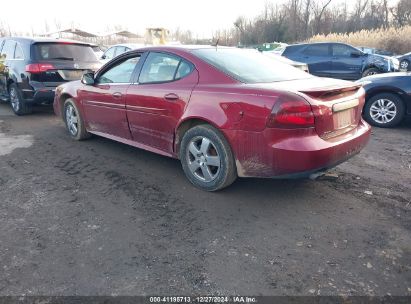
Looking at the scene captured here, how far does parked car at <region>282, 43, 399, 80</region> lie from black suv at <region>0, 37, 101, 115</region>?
823 centimetres

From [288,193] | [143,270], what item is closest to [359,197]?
[288,193]

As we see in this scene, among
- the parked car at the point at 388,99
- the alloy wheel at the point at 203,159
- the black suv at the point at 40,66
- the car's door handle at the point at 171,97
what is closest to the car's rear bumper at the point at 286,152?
the alloy wheel at the point at 203,159

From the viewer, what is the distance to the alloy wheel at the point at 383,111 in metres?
6.59

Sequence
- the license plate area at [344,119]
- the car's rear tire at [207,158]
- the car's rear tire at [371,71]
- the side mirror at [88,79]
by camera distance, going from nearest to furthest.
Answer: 1. the license plate area at [344,119]
2. the car's rear tire at [207,158]
3. the side mirror at [88,79]
4. the car's rear tire at [371,71]

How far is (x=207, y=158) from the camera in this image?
12.3ft

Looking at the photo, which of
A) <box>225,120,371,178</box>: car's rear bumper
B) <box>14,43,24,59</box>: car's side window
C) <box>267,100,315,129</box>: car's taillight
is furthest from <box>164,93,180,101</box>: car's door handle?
<box>14,43,24,59</box>: car's side window

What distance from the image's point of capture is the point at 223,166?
3611 mm

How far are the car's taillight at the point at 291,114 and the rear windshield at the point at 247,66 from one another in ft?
2.04

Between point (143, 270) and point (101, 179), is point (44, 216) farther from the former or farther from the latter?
point (143, 270)

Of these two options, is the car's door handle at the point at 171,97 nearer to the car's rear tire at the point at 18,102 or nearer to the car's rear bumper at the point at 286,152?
the car's rear bumper at the point at 286,152

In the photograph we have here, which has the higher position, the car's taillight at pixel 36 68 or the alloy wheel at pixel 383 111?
the car's taillight at pixel 36 68

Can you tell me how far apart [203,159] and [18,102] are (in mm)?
5810

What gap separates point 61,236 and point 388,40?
29320 mm

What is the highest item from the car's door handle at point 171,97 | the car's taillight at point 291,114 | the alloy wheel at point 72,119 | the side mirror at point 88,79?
the side mirror at point 88,79
